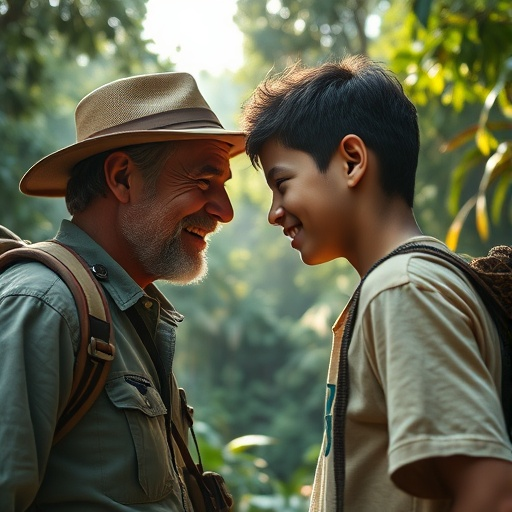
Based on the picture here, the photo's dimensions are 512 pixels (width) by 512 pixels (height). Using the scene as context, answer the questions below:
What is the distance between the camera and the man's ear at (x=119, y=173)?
256 centimetres

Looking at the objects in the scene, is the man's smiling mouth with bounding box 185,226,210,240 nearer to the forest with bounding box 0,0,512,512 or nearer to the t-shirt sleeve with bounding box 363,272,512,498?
the forest with bounding box 0,0,512,512

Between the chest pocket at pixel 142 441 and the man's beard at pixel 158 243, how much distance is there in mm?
547

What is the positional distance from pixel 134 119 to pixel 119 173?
183mm

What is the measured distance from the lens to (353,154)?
1.83 metres

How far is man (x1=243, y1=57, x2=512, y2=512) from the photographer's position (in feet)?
4.50

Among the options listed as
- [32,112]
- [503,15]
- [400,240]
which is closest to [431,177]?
[32,112]

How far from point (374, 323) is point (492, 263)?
36cm

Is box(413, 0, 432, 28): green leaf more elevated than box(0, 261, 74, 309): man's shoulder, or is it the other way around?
box(413, 0, 432, 28): green leaf

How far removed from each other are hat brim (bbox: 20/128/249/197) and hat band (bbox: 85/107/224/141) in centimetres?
4

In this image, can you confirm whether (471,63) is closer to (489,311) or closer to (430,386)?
(489,311)

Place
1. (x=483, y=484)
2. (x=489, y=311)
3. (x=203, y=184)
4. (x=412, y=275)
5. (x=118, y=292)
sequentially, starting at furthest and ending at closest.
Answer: (x=203, y=184)
(x=118, y=292)
(x=489, y=311)
(x=412, y=275)
(x=483, y=484)

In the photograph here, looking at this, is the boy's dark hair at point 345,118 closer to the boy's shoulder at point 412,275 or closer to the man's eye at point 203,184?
the boy's shoulder at point 412,275

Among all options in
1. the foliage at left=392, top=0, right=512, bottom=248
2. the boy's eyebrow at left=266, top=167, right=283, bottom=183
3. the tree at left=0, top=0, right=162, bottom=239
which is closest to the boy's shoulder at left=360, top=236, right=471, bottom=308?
the boy's eyebrow at left=266, top=167, right=283, bottom=183

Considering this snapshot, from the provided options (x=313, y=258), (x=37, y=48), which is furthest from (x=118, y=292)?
(x=37, y=48)
